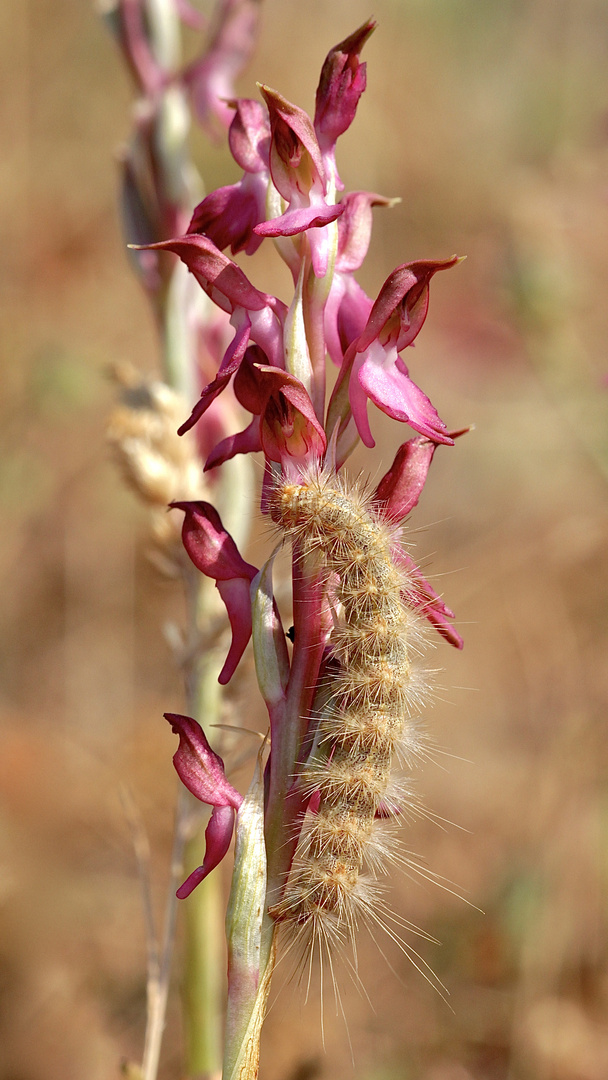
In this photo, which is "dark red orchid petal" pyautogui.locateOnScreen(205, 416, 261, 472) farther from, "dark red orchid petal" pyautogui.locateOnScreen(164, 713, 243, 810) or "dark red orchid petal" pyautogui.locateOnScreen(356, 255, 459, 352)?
"dark red orchid petal" pyautogui.locateOnScreen(164, 713, 243, 810)

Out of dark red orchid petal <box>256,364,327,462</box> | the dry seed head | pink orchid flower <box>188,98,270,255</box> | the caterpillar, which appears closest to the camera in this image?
dark red orchid petal <box>256,364,327,462</box>

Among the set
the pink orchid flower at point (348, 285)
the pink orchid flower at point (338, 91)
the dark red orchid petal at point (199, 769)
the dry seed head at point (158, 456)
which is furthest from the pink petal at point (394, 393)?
the dry seed head at point (158, 456)

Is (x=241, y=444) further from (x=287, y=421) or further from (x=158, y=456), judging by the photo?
(x=158, y=456)

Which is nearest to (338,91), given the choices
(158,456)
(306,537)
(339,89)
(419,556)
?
(339,89)

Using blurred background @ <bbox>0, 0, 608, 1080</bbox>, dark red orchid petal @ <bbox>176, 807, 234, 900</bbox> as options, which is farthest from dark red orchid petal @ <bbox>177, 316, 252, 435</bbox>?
blurred background @ <bbox>0, 0, 608, 1080</bbox>

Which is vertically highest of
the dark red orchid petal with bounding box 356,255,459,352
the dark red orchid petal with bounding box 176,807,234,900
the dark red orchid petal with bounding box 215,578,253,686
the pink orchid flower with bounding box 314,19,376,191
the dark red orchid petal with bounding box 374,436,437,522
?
the pink orchid flower with bounding box 314,19,376,191

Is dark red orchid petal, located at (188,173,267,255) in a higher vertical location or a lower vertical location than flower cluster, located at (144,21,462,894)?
higher
